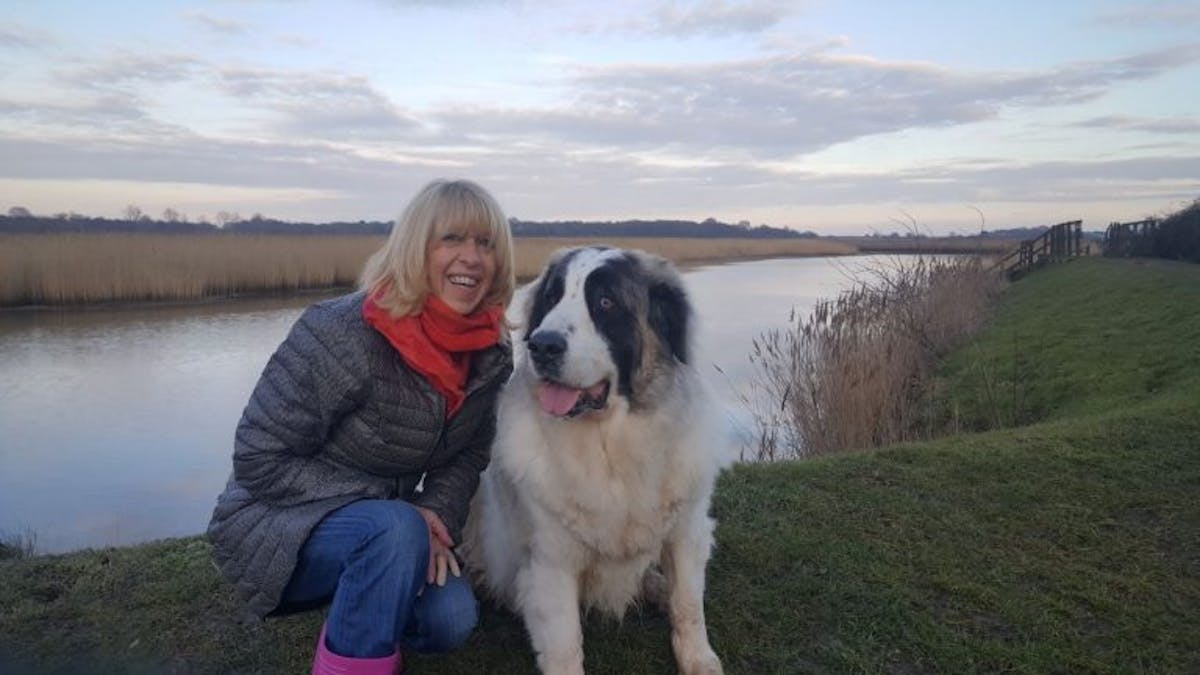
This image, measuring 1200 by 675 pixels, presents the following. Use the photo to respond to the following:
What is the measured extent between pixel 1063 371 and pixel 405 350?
403 inches

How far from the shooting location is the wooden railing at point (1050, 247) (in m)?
28.9

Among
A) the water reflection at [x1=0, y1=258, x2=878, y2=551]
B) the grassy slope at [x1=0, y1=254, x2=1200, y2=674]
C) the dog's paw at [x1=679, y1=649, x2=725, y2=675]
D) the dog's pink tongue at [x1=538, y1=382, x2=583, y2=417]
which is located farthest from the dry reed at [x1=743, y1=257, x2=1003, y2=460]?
the dog's pink tongue at [x1=538, y1=382, x2=583, y2=417]

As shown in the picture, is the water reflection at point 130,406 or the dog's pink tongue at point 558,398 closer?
the dog's pink tongue at point 558,398

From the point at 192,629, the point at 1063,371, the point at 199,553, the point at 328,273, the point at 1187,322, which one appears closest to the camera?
A: the point at 192,629

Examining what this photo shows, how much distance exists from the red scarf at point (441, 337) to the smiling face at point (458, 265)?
0.05 m

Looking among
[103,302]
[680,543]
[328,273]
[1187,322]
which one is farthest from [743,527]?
[328,273]

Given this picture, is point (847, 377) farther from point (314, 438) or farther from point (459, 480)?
point (314, 438)

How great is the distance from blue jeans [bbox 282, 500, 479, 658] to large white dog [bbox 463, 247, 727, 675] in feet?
1.16

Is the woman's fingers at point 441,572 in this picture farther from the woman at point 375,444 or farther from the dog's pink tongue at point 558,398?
the dog's pink tongue at point 558,398

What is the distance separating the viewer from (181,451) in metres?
7.70

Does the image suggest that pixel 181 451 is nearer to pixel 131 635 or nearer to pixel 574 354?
pixel 131 635

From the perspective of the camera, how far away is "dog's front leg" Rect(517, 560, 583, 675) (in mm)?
3031

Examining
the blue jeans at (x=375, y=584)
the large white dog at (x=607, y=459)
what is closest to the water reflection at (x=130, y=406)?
the large white dog at (x=607, y=459)

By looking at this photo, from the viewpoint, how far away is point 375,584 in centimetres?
267
